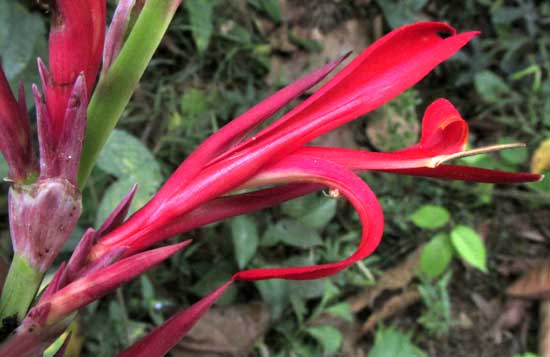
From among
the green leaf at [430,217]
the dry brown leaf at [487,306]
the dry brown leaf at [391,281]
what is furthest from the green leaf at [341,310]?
the dry brown leaf at [487,306]

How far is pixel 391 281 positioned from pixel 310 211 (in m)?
0.34

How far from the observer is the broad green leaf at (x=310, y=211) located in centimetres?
132

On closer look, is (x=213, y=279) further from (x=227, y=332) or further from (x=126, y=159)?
(x=126, y=159)

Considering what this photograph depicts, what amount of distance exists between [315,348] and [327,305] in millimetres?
97

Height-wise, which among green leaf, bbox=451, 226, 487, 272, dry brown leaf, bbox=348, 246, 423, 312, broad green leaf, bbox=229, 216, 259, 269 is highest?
broad green leaf, bbox=229, 216, 259, 269

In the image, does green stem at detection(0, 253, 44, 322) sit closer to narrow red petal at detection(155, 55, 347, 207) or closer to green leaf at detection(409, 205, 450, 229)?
narrow red petal at detection(155, 55, 347, 207)

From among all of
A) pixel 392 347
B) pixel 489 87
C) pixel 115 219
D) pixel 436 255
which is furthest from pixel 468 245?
pixel 115 219

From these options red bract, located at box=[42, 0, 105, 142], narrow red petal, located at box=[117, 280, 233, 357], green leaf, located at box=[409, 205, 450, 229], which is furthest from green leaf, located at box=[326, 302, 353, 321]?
red bract, located at box=[42, 0, 105, 142]

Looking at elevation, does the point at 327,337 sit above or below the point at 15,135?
below

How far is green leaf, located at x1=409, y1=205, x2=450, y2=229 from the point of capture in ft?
4.65

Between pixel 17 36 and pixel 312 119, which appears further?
pixel 17 36

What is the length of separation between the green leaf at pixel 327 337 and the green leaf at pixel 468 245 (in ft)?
0.97

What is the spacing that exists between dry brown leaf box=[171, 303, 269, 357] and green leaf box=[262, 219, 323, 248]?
0.17 metres

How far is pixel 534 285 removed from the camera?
1589 mm
